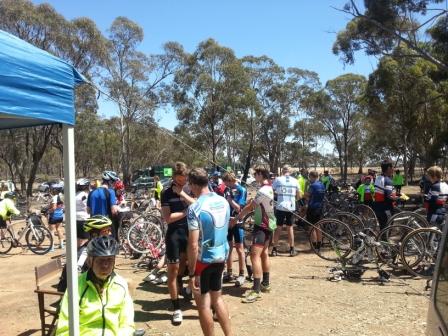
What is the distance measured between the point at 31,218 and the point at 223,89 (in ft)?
83.2

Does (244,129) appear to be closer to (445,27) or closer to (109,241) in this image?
(445,27)

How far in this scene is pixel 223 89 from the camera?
34.4m

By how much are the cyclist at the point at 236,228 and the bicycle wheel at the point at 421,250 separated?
2.37 metres

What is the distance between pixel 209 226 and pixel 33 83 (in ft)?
6.40

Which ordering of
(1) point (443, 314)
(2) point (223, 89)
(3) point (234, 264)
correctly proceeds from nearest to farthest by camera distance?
(1) point (443, 314)
(3) point (234, 264)
(2) point (223, 89)

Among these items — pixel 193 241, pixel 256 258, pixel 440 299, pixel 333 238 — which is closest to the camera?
pixel 440 299

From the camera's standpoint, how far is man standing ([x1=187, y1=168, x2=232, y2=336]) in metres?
3.88

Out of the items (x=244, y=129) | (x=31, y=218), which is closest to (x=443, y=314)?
Answer: (x=31, y=218)

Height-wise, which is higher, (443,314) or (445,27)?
(445,27)

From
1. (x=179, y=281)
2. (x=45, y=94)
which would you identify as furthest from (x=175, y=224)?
A: (x=45, y=94)

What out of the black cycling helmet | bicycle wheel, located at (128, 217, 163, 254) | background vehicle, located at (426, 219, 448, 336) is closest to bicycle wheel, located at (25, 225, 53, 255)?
bicycle wheel, located at (128, 217, 163, 254)

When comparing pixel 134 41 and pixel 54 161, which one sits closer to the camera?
pixel 134 41

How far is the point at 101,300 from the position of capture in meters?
2.79

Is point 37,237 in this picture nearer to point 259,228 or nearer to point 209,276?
point 259,228
